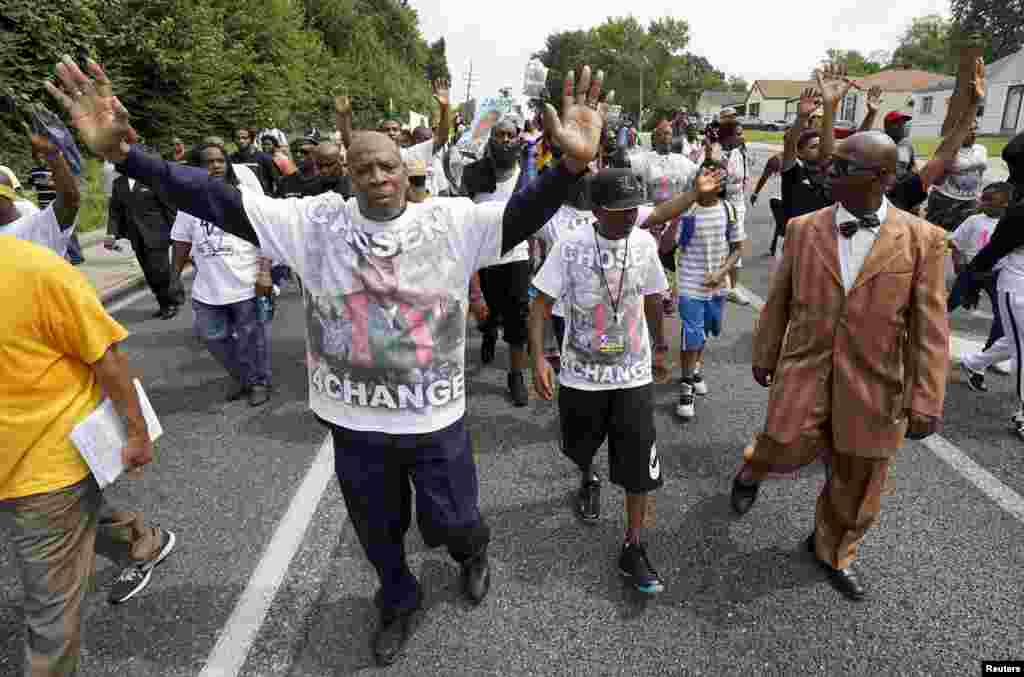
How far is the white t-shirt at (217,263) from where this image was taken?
484cm

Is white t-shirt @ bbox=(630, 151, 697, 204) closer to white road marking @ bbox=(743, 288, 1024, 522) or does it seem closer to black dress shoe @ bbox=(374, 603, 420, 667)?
white road marking @ bbox=(743, 288, 1024, 522)

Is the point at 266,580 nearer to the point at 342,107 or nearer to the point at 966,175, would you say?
the point at 342,107

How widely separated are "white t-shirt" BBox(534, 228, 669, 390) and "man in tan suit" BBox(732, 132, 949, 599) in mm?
632

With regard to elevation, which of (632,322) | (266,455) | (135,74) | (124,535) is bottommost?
(266,455)

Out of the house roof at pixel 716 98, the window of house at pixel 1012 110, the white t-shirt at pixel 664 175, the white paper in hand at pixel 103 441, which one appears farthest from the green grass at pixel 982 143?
the house roof at pixel 716 98

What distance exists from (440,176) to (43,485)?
505 centimetres

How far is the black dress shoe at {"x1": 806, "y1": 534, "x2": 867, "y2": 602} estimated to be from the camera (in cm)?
283

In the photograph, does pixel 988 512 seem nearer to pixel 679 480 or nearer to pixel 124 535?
pixel 679 480

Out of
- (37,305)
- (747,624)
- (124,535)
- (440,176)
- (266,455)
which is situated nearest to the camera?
(37,305)

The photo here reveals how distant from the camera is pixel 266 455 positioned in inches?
171

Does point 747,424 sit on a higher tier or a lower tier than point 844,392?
lower

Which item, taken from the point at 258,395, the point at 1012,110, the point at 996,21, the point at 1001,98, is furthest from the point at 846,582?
the point at 996,21

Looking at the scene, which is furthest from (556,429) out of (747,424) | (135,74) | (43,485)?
(135,74)

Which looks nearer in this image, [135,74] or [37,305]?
[37,305]
